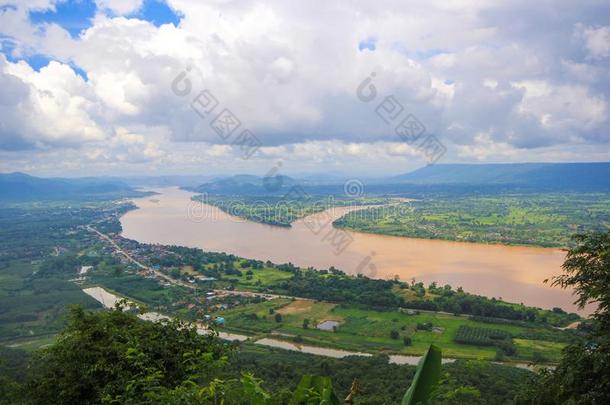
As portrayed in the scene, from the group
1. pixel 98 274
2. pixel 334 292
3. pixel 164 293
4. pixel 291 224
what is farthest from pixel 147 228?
pixel 334 292

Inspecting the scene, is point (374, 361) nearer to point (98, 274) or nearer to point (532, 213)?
point (98, 274)

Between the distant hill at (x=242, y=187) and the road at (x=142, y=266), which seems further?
the distant hill at (x=242, y=187)

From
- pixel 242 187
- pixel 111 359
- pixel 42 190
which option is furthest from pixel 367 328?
pixel 42 190

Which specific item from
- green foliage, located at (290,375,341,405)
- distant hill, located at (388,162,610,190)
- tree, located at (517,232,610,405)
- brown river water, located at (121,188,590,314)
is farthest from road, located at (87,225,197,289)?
distant hill, located at (388,162,610,190)

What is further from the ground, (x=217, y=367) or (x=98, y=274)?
(x=217, y=367)

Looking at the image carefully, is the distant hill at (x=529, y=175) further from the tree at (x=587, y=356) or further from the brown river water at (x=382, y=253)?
the tree at (x=587, y=356)

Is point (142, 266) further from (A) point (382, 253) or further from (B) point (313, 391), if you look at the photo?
(B) point (313, 391)

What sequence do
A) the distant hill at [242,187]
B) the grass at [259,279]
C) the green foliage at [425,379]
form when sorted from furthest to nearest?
the distant hill at [242,187] < the grass at [259,279] < the green foliage at [425,379]

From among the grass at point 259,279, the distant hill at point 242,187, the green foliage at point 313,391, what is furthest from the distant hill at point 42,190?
the green foliage at point 313,391
